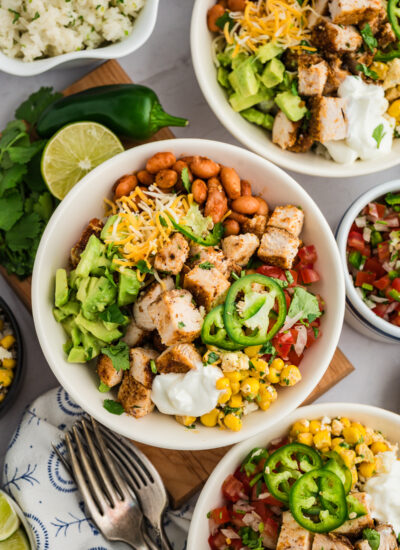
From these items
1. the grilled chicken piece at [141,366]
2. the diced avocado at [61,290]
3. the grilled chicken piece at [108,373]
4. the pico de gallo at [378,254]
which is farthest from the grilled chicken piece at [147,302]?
the pico de gallo at [378,254]

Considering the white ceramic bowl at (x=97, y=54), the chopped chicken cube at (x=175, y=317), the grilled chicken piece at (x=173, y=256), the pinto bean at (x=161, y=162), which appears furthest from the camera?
the white ceramic bowl at (x=97, y=54)

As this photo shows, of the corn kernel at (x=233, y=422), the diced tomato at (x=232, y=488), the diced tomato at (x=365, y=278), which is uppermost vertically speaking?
the corn kernel at (x=233, y=422)

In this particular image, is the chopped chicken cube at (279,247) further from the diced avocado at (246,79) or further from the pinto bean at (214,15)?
the pinto bean at (214,15)

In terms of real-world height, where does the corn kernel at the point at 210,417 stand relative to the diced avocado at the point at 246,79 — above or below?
below

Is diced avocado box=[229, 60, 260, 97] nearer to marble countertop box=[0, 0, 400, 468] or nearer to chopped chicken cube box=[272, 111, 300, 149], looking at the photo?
chopped chicken cube box=[272, 111, 300, 149]

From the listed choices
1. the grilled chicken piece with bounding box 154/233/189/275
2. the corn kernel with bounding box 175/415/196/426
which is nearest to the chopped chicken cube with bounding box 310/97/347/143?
the grilled chicken piece with bounding box 154/233/189/275

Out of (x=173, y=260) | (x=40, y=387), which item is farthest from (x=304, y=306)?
(x=40, y=387)

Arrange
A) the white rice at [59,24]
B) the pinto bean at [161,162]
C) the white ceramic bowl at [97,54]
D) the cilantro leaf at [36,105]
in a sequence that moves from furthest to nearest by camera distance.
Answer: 1. the cilantro leaf at [36,105]
2. the white rice at [59,24]
3. the white ceramic bowl at [97,54]
4. the pinto bean at [161,162]
